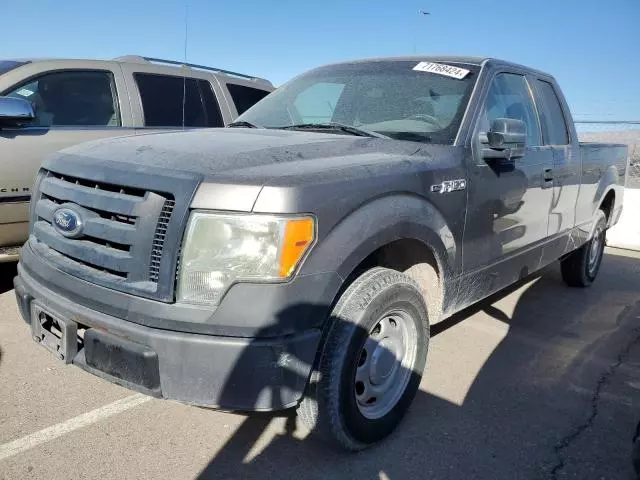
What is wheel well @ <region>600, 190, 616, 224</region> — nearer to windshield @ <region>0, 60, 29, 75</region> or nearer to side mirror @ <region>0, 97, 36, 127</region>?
side mirror @ <region>0, 97, 36, 127</region>

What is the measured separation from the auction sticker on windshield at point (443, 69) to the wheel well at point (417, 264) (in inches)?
47.9

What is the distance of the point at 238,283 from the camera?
1940 mm

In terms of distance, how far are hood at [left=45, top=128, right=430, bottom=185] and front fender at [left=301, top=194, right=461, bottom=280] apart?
24 centimetres

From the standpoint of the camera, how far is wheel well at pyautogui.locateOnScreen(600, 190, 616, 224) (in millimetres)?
5551

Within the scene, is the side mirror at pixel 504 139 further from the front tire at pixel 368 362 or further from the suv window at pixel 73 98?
the suv window at pixel 73 98

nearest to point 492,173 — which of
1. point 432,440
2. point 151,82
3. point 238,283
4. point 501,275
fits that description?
point 501,275

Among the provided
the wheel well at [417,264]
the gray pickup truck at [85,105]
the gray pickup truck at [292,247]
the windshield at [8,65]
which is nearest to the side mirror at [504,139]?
the gray pickup truck at [292,247]

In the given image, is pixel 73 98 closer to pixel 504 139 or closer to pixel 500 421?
pixel 504 139

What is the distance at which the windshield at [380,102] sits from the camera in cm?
305

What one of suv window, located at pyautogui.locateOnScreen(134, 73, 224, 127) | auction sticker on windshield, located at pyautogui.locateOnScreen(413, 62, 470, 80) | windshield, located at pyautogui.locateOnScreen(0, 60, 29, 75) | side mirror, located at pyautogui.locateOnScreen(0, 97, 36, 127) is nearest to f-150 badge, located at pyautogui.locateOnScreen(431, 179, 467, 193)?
auction sticker on windshield, located at pyautogui.locateOnScreen(413, 62, 470, 80)

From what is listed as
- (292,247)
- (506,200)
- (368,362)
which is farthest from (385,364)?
(506,200)

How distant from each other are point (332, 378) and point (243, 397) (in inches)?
15.7

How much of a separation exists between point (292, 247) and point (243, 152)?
0.60m

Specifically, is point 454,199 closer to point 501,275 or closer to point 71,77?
point 501,275
